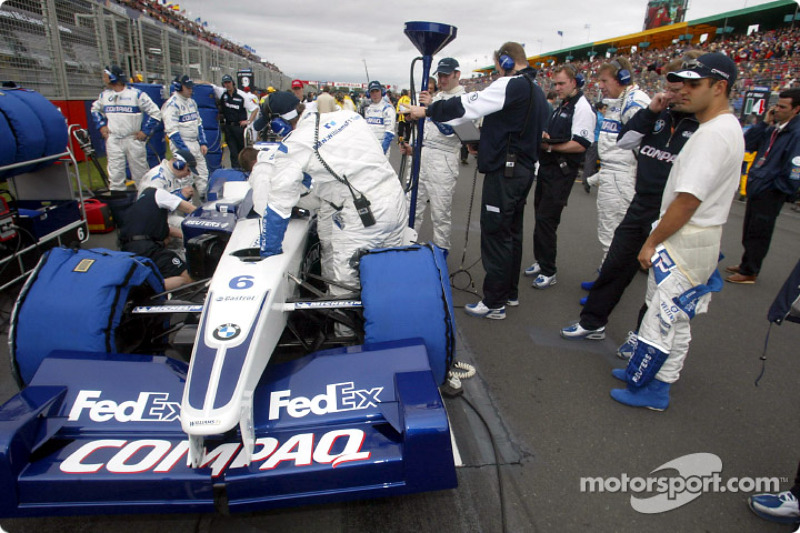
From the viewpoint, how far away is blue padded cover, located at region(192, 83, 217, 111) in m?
9.62

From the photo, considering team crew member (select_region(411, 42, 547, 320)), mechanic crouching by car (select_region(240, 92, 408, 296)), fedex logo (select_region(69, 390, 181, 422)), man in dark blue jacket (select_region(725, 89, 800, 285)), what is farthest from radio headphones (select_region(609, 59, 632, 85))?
fedex logo (select_region(69, 390, 181, 422))

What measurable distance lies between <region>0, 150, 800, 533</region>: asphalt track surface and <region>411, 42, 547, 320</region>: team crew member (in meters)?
0.59

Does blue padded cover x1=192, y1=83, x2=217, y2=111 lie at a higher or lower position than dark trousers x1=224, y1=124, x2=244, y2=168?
higher

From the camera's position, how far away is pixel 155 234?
375 centimetres

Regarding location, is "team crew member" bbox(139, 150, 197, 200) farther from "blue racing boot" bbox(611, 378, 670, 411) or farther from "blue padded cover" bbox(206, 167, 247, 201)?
"blue racing boot" bbox(611, 378, 670, 411)

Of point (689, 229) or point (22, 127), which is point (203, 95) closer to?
point (22, 127)

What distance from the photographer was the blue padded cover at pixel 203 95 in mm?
9617

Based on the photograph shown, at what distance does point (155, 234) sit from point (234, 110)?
6026 millimetres

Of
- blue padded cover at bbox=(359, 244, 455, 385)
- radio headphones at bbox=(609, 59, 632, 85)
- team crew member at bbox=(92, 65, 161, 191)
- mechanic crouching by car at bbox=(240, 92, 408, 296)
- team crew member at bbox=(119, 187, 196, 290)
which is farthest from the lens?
team crew member at bbox=(92, 65, 161, 191)

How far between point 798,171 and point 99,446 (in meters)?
5.94

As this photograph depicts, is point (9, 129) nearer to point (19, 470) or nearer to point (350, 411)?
point (19, 470)

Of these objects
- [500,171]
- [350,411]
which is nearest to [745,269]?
[500,171]

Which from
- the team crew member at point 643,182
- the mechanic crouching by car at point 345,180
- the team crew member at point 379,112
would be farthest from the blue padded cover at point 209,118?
the team crew member at point 643,182

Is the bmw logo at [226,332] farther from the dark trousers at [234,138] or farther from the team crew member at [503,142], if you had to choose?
the dark trousers at [234,138]
